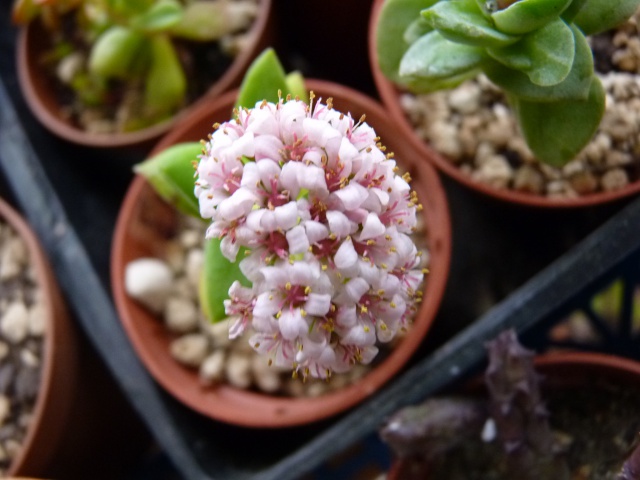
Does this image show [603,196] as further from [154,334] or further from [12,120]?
[12,120]

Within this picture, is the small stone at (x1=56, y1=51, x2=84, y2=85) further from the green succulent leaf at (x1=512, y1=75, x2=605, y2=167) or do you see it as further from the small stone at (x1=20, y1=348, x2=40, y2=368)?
the green succulent leaf at (x1=512, y1=75, x2=605, y2=167)

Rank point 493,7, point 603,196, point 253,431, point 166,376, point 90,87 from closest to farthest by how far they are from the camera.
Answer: point 493,7, point 603,196, point 166,376, point 253,431, point 90,87

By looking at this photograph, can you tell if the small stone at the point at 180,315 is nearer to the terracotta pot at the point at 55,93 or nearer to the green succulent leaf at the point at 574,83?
the terracotta pot at the point at 55,93

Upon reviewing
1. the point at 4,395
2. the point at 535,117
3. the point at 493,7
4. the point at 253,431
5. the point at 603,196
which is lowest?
the point at 253,431

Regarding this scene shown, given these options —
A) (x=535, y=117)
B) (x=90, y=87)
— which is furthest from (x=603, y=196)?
(x=90, y=87)

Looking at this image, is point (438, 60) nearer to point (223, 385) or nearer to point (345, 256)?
point (345, 256)

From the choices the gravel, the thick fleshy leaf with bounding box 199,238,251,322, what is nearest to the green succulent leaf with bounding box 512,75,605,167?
the thick fleshy leaf with bounding box 199,238,251,322

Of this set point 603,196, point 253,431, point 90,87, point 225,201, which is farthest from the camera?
point 90,87
